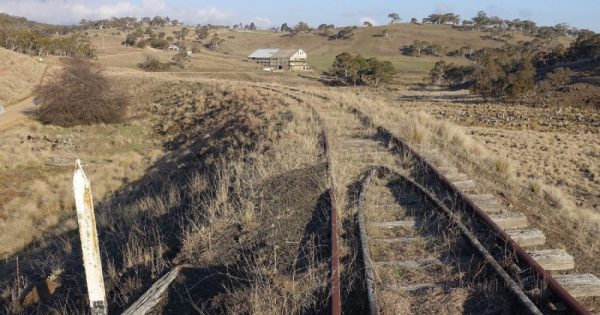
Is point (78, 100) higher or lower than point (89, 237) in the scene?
lower

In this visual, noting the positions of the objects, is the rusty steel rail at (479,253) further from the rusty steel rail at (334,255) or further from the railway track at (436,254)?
the rusty steel rail at (334,255)

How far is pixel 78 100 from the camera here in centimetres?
2972

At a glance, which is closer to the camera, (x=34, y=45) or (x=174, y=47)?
(x=34, y=45)

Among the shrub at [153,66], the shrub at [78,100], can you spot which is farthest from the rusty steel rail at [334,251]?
the shrub at [153,66]

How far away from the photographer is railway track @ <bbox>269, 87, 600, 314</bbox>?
16.8ft

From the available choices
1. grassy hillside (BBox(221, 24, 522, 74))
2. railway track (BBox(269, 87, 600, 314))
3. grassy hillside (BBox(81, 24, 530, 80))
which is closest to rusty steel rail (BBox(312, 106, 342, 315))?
railway track (BBox(269, 87, 600, 314))

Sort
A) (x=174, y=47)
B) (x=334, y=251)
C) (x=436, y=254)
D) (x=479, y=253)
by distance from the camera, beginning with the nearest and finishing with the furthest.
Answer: (x=334, y=251), (x=479, y=253), (x=436, y=254), (x=174, y=47)

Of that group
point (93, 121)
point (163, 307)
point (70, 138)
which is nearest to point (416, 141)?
point (163, 307)

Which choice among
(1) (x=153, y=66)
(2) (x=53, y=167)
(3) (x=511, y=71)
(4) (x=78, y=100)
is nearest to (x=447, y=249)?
(2) (x=53, y=167)

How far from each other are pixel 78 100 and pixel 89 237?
28142 mm

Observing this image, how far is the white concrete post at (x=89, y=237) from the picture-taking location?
427cm

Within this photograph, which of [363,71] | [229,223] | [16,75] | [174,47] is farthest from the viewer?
[174,47]

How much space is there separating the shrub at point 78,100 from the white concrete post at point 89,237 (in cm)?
2713

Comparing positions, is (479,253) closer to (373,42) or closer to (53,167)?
(53,167)
